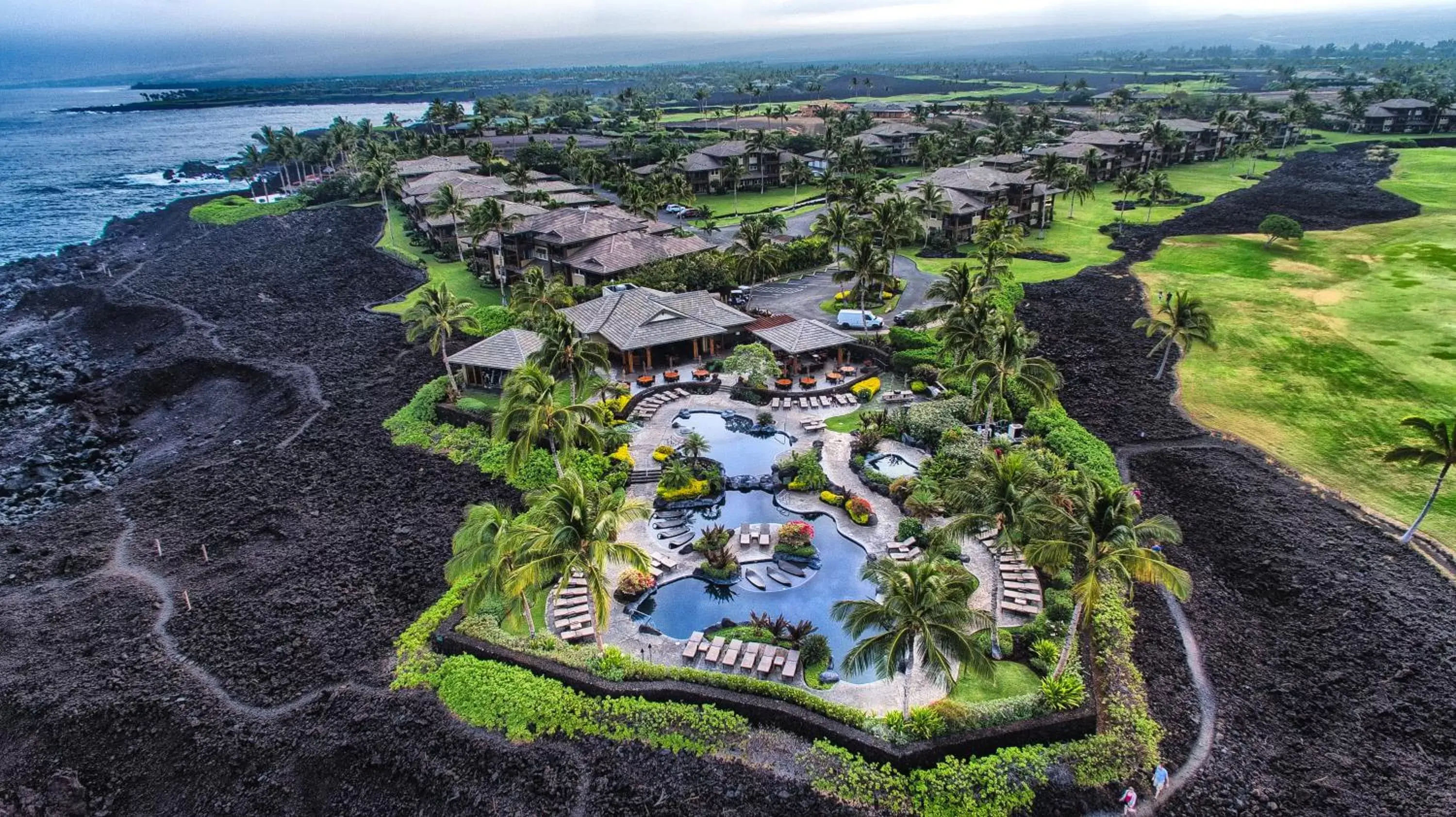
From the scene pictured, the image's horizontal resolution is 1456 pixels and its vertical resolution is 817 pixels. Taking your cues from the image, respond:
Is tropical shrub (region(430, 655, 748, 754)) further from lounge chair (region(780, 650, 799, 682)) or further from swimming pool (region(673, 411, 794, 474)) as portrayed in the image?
swimming pool (region(673, 411, 794, 474))

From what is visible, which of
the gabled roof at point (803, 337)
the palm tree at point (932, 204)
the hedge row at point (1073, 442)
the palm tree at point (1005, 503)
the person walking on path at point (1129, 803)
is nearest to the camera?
the person walking on path at point (1129, 803)

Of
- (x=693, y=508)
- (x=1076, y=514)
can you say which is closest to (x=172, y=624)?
(x=693, y=508)

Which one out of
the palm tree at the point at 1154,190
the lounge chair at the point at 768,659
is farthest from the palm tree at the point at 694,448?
the palm tree at the point at 1154,190

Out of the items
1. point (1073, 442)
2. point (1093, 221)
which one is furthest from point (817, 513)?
point (1093, 221)

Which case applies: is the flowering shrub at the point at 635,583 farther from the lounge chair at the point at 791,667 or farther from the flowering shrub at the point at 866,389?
the flowering shrub at the point at 866,389

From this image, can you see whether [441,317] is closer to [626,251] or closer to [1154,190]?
[626,251]
